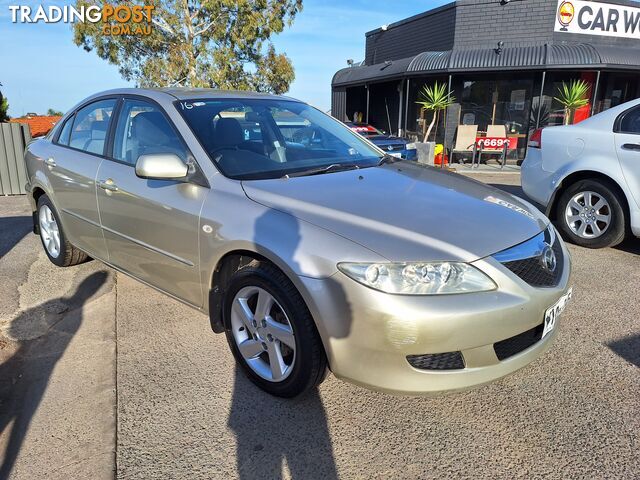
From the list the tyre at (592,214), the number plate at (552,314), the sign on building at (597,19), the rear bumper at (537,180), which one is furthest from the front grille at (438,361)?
the sign on building at (597,19)

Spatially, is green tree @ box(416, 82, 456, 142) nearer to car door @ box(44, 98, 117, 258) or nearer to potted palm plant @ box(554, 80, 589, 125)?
potted palm plant @ box(554, 80, 589, 125)

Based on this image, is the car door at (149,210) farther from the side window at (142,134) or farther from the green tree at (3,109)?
the green tree at (3,109)

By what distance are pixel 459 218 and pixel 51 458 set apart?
2262mm

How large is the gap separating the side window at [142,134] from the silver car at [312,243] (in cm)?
1

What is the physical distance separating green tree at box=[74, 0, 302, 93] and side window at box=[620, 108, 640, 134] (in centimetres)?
1861

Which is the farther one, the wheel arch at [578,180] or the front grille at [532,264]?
the wheel arch at [578,180]

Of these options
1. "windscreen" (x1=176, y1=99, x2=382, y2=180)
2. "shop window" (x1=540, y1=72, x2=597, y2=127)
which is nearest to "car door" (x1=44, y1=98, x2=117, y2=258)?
"windscreen" (x1=176, y1=99, x2=382, y2=180)

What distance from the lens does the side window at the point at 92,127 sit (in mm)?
3734

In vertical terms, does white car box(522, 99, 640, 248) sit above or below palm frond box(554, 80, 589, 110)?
below

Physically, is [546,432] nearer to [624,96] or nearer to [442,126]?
[442,126]

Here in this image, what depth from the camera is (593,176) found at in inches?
196

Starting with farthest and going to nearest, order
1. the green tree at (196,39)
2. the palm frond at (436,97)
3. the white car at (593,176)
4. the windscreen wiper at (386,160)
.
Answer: the green tree at (196,39), the palm frond at (436,97), the white car at (593,176), the windscreen wiper at (386,160)

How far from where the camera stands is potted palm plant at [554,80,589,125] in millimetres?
13828

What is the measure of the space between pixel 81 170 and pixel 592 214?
4.83 m
